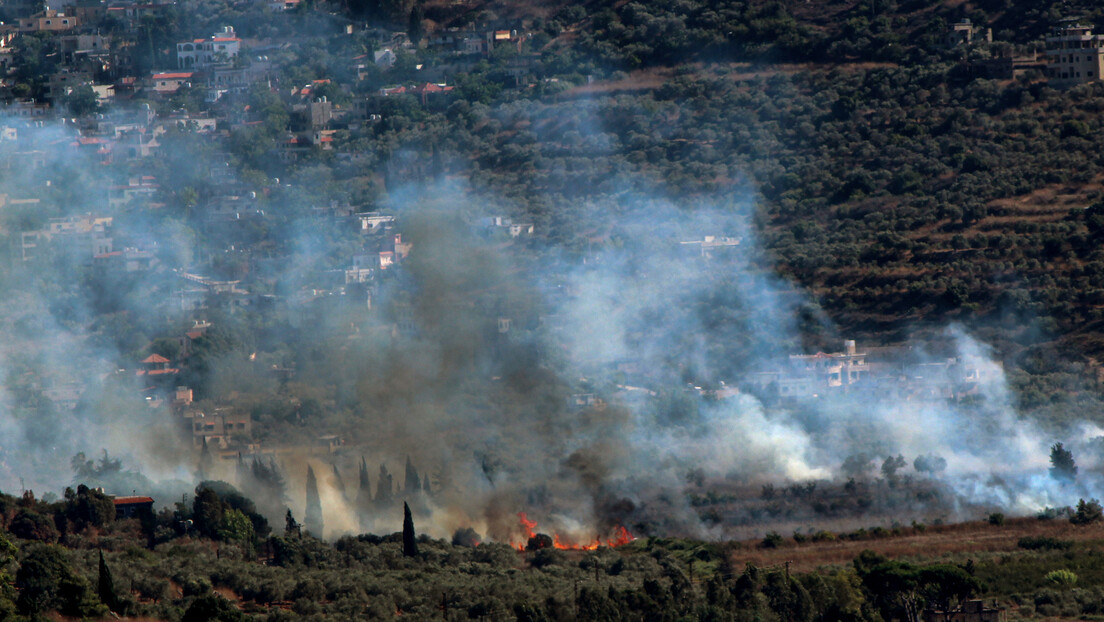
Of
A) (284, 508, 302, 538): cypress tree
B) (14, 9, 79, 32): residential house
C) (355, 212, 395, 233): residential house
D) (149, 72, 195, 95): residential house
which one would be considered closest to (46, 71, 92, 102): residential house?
(149, 72, 195, 95): residential house

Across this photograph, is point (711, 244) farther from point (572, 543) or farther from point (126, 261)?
point (126, 261)

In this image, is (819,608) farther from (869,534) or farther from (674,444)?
(674,444)

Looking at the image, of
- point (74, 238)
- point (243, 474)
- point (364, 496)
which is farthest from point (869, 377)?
point (74, 238)

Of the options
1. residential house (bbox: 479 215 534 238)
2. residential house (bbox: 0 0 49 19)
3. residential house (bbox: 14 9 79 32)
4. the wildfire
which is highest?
residential house (bbox: 0 0 49 19)

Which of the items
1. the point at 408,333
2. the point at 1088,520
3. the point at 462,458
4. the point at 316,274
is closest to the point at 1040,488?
the point at 1088,520

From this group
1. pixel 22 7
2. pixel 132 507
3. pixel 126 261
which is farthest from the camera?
pixel 22 7

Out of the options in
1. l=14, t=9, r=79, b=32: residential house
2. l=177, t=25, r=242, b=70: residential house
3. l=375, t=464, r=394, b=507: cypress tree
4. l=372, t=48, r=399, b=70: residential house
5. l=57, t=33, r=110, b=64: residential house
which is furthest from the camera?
l=14, t=9, r=79, b=32: residential house

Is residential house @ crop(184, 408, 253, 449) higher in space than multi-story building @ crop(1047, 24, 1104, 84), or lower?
lower

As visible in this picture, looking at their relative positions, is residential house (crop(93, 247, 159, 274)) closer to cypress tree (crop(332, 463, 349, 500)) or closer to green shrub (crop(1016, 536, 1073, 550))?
cypress tree (crop(332, 463, 349, 500))
